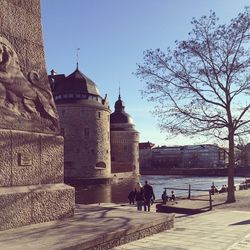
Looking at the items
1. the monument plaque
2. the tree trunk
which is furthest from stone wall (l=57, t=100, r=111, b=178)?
the monument plaque

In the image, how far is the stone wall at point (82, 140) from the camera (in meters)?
55.0

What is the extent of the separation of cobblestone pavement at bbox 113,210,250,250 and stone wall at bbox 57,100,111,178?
153 ft

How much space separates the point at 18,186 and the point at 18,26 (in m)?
2.81

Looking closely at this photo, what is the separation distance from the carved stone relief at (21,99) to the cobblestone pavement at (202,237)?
2.58 meters

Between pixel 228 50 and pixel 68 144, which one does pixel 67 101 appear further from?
pixel 228 50

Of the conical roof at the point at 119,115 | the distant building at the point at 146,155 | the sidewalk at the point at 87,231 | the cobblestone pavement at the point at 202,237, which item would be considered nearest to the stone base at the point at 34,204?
the sidewalk at the point at 87,231

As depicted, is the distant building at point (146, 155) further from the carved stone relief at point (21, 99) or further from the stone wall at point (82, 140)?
the carved stone relief at point (21, 99)

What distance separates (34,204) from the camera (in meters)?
6.29

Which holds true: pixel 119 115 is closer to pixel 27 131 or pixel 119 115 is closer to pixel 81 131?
pixel 81 131

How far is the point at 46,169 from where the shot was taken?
6781 mm

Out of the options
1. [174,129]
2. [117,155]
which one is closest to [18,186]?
[174,129]

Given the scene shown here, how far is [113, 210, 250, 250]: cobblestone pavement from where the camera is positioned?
6.05 meters

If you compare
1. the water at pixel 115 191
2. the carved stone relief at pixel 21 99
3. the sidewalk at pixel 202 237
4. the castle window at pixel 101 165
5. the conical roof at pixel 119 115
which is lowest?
the water at pixel 115 191

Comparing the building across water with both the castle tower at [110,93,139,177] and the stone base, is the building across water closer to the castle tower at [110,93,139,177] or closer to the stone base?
the castle tower at [110,93,139,177]
